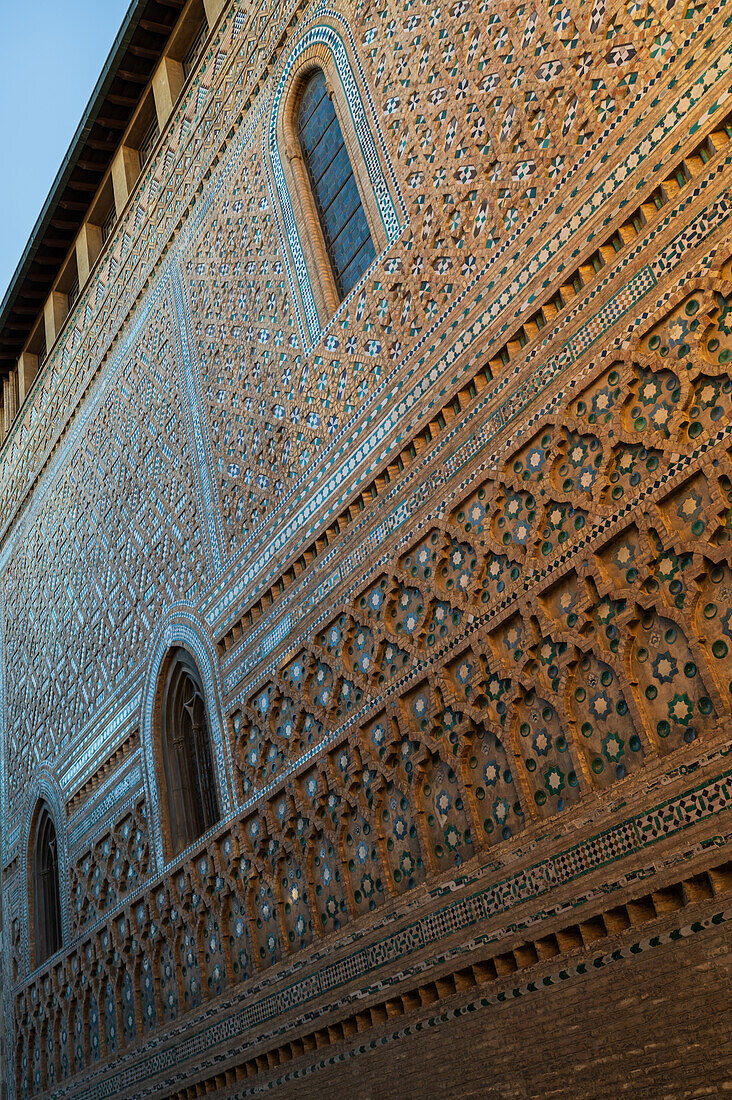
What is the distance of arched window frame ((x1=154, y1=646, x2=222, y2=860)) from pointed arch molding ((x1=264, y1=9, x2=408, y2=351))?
91.6 inches

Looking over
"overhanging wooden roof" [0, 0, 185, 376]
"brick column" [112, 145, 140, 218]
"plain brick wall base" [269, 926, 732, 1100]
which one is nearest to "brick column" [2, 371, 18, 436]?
"overhanging wooden roof" [0, 0, 185, 376]

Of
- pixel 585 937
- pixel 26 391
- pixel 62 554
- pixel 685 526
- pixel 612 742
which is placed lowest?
pixel 585 937

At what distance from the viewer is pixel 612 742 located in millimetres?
3332

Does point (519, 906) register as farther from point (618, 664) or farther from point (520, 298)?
point (520, 298)

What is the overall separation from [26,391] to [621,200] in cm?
785

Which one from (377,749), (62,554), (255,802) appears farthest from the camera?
(62,554)

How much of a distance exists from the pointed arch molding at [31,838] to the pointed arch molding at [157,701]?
5.35 feet

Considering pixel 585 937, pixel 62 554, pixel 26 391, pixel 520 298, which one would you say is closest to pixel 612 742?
pixel 585 937

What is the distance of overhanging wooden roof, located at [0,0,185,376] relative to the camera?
312 inches

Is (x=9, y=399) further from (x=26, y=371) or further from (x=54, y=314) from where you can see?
(x=54, y=314)

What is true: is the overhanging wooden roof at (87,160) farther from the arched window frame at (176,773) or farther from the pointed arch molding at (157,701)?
the arched window frame at (176,773)

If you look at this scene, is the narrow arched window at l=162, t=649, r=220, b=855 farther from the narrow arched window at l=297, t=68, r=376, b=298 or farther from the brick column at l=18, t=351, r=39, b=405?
the brick column at l=18, t=351, r=39, b=405

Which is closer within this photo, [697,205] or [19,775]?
[697,205]

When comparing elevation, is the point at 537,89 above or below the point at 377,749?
above
